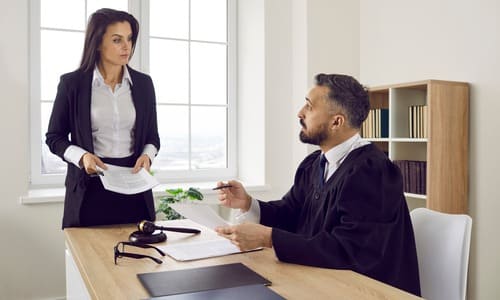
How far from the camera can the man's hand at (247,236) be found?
57.5 inches

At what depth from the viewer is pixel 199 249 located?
162cm

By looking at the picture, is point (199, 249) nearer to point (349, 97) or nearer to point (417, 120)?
point (349, 97)

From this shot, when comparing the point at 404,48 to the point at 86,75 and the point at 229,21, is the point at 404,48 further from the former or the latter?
the point at 86,75

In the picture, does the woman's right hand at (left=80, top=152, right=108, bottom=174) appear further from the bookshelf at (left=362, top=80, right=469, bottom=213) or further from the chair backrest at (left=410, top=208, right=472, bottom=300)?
the bookshelf at (left=362, top=80, right=469, bottom=213)

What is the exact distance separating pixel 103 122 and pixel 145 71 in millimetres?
1985

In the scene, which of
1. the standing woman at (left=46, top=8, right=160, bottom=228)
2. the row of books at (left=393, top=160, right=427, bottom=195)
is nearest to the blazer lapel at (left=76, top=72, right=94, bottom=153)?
the standing woman at (left=46, top=8, right=160, bottom=228)

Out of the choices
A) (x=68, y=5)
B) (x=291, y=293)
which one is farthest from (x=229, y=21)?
(x=291, y=293)

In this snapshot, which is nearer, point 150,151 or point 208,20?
point 150,151

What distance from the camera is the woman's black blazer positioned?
1.98m

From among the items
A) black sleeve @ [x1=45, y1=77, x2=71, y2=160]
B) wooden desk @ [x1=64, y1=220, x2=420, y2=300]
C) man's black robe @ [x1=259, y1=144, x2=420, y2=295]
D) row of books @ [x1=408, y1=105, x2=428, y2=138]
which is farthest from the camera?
row of books @ [x1=408, y1=105, x2=428, y2=138]

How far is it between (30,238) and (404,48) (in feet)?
9.64

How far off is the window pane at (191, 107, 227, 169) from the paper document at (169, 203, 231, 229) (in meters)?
2.52

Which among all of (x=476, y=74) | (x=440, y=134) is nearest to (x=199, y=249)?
(x=440, y=134)

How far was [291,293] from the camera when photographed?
1.17 m
